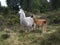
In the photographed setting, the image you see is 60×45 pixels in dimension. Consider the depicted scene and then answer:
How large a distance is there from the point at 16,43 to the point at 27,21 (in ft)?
15.4

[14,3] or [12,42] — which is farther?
[14,3]

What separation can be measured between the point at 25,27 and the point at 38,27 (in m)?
0.85

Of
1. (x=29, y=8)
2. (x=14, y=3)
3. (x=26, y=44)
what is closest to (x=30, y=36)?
(x=26, y=44)

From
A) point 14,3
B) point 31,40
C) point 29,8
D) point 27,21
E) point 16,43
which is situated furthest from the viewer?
point 14,3

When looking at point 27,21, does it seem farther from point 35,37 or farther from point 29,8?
point 29,8

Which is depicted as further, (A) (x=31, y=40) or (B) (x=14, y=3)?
→ (B) (x=14, y=3)

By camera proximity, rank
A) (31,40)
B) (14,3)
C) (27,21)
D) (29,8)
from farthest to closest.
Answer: (14,3) < (29,8) < (27,21) < (31,40)

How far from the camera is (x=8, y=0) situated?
167 feet

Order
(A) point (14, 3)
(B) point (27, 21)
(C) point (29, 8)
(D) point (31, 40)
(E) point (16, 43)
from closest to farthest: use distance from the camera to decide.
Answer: (E) point (16, 43), (D) point (31, 40), (B) point (27, 21), (C) point (29, 8), (A) point (14, 3)

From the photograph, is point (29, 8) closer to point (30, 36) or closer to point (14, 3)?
point (14, 3)

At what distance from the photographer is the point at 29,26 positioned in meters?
17.3

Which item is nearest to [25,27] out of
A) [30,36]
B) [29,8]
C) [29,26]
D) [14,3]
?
[29,26]

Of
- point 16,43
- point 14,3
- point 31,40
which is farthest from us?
point 14,3

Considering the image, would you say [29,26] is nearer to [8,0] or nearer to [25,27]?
[25,27]
